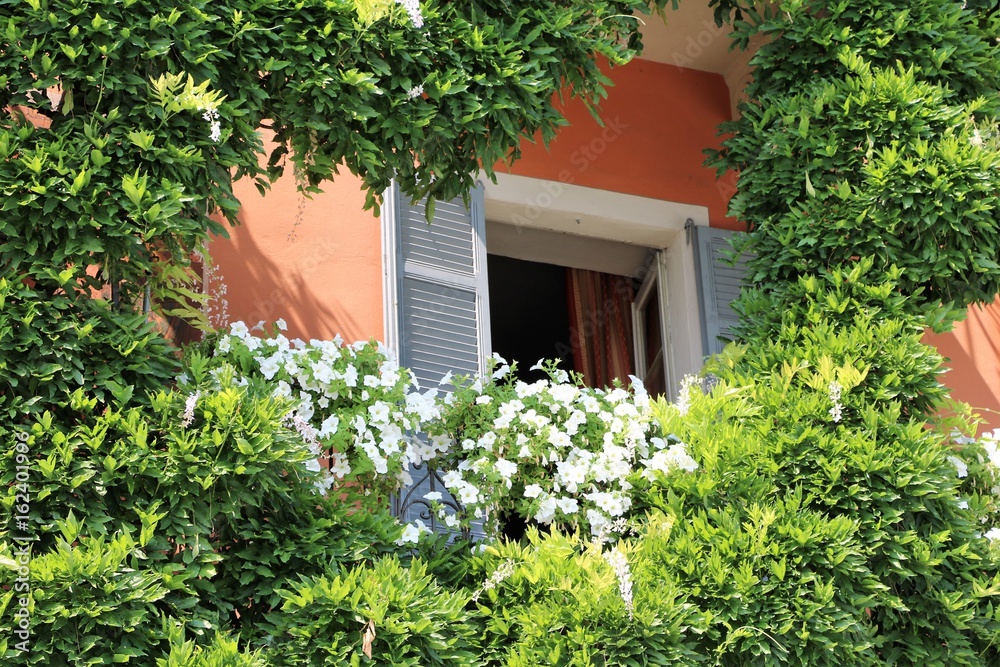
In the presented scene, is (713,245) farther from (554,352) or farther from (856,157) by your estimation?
(554,352)

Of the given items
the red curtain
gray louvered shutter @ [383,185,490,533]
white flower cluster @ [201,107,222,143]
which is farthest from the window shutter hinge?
white flower cluster @ [201,107,222,143]

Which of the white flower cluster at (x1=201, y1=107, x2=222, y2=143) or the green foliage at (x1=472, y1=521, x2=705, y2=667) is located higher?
the white flower cluster at (x1=201, y1=107, x2=222, y2=143)

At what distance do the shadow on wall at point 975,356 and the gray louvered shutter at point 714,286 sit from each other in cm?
123

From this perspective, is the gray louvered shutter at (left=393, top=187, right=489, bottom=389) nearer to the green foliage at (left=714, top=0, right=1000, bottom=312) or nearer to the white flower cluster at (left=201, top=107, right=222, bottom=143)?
the green foliage at (left=714, top=0, right=1000, bottom=312)

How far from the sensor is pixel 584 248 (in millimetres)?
7844

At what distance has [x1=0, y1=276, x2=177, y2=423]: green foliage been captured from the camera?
400cm

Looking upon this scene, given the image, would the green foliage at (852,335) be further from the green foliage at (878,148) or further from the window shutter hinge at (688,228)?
the window shutter hinge at (688,228)

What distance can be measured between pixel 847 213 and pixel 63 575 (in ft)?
11.1

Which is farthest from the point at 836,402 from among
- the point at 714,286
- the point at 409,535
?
the point at 714,286

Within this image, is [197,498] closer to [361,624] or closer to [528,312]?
[361,624]

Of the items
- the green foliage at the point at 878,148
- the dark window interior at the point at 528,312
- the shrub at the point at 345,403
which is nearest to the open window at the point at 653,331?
the dark window interior at the point at 528,312

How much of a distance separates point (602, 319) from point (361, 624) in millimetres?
4803

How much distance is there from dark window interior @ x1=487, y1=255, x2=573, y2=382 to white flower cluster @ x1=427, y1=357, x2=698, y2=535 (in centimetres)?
423

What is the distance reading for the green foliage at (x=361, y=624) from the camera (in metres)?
4.10
